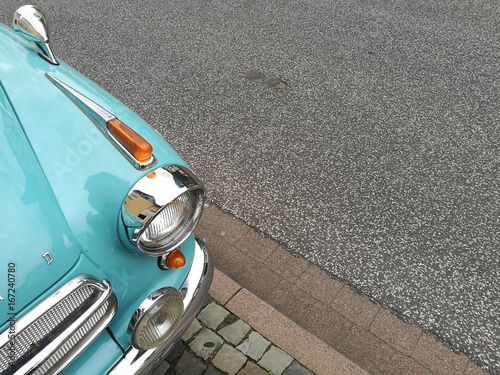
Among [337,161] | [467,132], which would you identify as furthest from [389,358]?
[467,132]

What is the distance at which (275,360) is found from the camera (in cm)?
224

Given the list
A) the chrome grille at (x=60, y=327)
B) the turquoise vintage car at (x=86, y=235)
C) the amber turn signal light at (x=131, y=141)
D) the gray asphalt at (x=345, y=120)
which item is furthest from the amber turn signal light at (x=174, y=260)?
the gray asphalt at (x=345, y=120)

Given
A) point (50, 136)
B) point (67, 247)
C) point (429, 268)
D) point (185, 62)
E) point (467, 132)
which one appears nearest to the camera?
point (67, 247)

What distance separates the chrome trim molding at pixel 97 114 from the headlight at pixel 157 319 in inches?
18.5

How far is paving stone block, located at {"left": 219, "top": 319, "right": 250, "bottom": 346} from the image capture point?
7.61 ft

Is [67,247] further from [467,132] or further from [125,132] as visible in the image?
[467,132]

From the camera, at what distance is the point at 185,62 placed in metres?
4.46

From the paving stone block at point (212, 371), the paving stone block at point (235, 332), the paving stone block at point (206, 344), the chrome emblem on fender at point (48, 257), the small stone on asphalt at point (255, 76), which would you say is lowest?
the paving stone block at point (235, 332)

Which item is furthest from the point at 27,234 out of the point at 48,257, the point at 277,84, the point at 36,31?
the point at 277,84

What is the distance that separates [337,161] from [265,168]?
1.80 feet

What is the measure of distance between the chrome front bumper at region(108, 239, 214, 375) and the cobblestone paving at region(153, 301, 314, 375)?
468 mm

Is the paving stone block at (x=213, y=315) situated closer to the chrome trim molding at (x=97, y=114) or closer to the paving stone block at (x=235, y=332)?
the paving stone block at (x=235, y=332)

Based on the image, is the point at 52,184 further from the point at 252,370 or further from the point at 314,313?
the point at 314,313

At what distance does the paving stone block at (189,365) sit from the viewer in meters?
2.18
